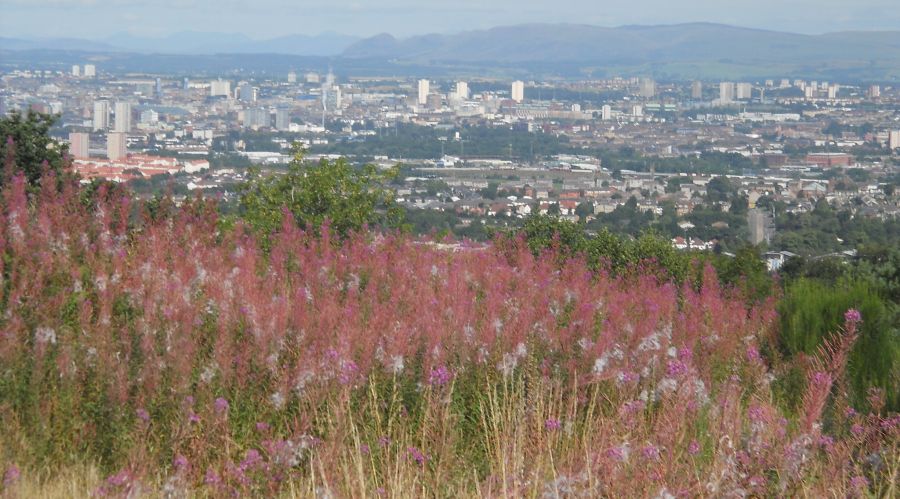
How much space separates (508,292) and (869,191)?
31.6 metres

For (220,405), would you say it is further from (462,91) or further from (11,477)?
(462,91)

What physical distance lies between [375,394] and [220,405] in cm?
48

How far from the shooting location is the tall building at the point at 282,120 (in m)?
55.8

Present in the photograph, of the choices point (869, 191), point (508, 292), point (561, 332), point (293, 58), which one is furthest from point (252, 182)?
point (293, 58)

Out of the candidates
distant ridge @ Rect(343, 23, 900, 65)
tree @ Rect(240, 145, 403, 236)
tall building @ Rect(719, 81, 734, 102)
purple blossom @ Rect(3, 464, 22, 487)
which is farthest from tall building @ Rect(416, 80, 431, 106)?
purple blossom @ Rect(3, 464, 22, 487)

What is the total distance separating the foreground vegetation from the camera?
3096 millimetres

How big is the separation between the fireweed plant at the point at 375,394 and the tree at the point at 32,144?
3.46 metres

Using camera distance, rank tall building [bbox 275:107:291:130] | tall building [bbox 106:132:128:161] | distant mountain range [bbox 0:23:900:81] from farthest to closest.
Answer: distant mountain range [bbox 0:23:900:81] → tall building [bbox 275:107:291:130] → tall building [bbox 106:132:128:161]

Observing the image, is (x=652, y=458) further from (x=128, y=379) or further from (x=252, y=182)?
(x=252, y=182)

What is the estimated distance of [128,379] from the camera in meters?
3.44

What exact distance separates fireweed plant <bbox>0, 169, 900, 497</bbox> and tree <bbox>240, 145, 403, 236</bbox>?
14.0 ft

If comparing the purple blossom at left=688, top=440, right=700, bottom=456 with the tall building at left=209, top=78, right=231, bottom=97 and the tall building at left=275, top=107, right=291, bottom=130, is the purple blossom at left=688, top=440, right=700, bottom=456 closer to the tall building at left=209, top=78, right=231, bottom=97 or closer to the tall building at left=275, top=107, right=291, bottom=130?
the tall building at left=275, top=107, right=291, bottom=130

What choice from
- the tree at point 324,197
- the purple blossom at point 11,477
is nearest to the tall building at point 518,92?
the tree at point 324,197

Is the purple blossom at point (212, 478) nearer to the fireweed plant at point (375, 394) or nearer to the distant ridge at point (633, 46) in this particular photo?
the fireweed plant at point (375, 394)
